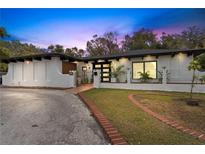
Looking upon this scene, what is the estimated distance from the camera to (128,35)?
104ft

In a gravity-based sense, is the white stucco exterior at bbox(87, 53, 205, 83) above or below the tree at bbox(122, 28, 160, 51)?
below

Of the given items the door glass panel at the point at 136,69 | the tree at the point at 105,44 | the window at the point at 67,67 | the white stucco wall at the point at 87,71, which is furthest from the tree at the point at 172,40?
the window at the point at 67,67

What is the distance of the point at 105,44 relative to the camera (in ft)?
107

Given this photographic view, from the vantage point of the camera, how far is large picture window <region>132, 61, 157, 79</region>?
13430 millimetres

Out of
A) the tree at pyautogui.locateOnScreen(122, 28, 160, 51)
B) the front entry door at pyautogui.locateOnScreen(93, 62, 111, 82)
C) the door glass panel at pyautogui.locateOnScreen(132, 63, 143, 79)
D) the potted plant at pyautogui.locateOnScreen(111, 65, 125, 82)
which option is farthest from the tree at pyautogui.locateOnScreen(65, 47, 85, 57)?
the door glass panel at pyautogui.locateOnScreen(132, 63, 143, 79)

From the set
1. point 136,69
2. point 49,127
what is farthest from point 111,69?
point 49,127

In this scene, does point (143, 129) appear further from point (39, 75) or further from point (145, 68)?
point (39, 75)

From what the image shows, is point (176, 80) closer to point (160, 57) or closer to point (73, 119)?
point (160, 57)

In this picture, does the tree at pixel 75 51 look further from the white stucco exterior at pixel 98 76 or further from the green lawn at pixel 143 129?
the green lawn at pixel 143 129

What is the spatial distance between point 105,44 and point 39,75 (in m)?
19.6

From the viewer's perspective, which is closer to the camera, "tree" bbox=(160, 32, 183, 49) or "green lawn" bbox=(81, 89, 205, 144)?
"green lawn" bbox=(81, 89, 205, 144)

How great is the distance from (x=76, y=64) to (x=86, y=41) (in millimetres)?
16558

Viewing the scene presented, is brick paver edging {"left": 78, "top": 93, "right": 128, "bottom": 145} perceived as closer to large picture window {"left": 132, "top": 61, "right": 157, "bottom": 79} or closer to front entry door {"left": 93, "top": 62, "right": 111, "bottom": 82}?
large picture window {"left": 132, "top": 61, "right": 157, "bottom": 79}
